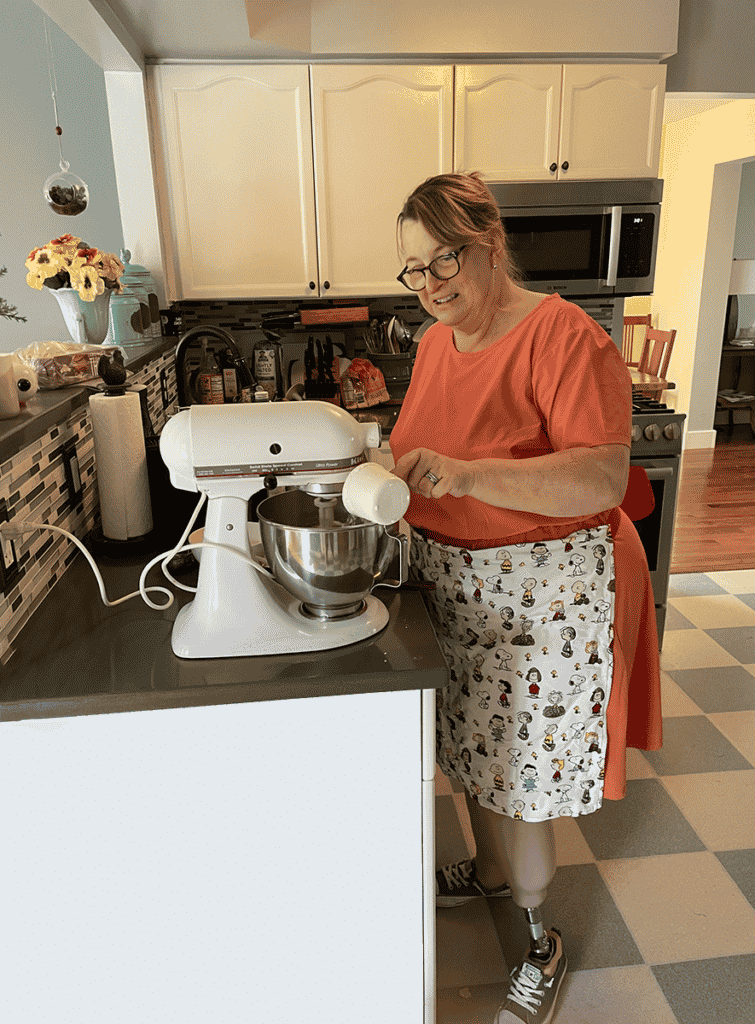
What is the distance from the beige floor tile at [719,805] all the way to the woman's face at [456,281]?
4.94 ft

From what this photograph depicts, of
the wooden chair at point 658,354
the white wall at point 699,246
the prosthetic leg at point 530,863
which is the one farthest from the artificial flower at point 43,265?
the white wall at point 699,246

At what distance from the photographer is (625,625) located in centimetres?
137

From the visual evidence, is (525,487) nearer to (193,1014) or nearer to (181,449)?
(181,449)

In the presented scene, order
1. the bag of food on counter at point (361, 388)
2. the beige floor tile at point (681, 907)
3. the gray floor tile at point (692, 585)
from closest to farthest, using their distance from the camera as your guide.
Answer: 1. the beige floor tile at point (681, 907)
2. the bag of food on counter at point (361, 388)
3. the gray floor tile at point (692, 585)

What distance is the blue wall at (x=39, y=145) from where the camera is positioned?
343 centimetres

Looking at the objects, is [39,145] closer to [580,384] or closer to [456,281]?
[456,281]

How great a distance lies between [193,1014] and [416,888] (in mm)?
389

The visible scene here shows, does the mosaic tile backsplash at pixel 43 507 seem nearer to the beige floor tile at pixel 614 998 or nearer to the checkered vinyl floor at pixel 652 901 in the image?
the checkered vinyl floor at pixel 652 901

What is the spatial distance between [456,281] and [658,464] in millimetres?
1785

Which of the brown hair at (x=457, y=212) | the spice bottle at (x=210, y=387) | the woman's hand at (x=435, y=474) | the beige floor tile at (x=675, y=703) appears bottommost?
the beige floor tile at (x=675, y=703)

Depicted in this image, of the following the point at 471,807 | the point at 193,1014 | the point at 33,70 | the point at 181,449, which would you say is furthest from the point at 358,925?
the point at 33,70

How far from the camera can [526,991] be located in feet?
4.80

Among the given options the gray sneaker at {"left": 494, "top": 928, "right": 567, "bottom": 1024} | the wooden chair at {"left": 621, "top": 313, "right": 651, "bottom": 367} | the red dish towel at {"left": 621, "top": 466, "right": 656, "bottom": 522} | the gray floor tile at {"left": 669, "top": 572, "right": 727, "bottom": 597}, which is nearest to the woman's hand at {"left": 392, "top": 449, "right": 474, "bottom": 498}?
the gray sneaker at {"left": 494, "top": 928, "right": 567, "bottom": 1024}

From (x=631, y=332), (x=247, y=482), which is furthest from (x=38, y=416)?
(x=631, y=332)
